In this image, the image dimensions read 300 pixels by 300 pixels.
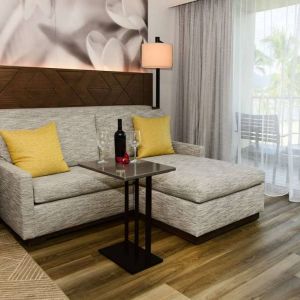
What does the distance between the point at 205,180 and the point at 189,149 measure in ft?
3.62

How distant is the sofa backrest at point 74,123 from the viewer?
122 inches

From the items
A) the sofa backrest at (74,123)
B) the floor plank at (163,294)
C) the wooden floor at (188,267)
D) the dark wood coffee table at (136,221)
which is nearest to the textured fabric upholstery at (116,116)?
the sofa backrest at (74,123)

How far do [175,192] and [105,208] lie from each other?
0.66m

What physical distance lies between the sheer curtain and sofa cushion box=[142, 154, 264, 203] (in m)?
0.83

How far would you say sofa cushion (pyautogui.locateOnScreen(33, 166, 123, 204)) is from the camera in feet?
8.53

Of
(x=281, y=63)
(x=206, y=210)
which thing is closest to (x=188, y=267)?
(x=206, y=210)

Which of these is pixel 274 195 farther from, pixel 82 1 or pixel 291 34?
pixel 82 1

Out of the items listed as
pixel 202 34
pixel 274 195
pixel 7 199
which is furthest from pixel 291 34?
pixel 7 199

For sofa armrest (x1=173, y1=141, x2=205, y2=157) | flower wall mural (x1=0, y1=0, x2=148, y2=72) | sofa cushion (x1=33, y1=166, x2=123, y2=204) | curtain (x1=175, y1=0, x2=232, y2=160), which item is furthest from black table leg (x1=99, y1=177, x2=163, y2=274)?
curtain (x1=175, y1=0, x2=232, y2=160)

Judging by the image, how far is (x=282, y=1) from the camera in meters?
3.54

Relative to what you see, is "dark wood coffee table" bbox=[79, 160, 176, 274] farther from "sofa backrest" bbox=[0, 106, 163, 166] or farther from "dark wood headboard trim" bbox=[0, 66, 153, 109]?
"dark wood headboard trim" bbox=[0, 66, 153, 109]

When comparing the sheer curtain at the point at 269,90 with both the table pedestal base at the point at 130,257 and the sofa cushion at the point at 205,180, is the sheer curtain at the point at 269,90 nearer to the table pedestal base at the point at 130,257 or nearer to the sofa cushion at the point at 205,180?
the sofa cushion at the point at 205,180

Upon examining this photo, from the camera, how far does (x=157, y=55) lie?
3900 mm

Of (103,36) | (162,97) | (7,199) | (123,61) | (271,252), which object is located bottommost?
(271,252)
